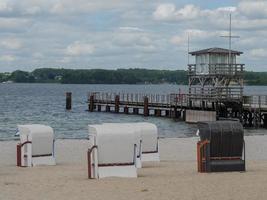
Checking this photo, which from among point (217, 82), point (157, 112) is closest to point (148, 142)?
point (217, 82)

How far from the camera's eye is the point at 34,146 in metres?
18.8

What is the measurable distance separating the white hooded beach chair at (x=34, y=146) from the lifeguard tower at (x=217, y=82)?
33.5 metres

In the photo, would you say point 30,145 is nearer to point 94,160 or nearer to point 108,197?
point 94,160

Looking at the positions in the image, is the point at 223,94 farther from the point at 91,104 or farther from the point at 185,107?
the point at 91,104

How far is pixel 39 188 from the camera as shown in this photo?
12773 millimetres

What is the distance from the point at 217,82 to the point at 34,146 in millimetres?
36100

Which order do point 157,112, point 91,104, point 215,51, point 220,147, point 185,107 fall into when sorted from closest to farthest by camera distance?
point 220,147 → point 215,51 → point 185,107 → point 157,112 → point 91,104

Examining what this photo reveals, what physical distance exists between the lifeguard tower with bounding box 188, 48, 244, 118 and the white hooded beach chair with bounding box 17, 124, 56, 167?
33.5 metres

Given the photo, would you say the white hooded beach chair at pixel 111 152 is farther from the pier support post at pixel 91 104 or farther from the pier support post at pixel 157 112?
the pier support post at pixel 91 104

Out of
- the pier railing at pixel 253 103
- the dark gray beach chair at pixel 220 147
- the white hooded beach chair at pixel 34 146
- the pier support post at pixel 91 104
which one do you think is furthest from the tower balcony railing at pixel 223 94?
the dark gray beach chair at pixel 220 147

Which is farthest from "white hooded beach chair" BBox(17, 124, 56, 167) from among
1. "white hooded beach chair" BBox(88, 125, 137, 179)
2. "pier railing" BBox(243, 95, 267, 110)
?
"pier railing" BBox(243, 95, 267, 110)

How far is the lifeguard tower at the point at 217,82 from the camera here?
5175cm

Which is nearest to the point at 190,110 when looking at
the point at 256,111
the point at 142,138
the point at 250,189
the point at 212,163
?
the point at 256,111

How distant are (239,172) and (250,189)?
3512mm
